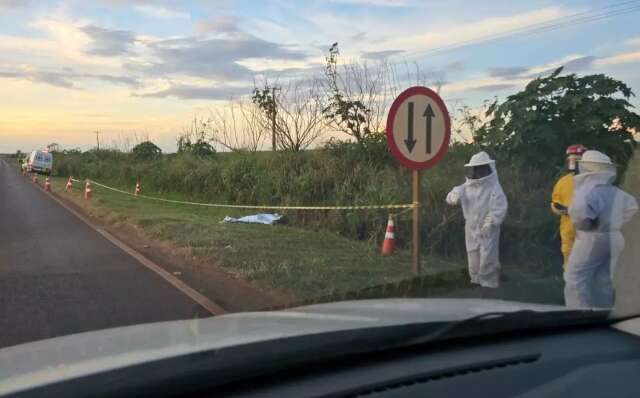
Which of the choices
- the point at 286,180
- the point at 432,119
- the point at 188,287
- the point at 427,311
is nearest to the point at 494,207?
the point at 432,119

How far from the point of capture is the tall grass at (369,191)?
1091 cm

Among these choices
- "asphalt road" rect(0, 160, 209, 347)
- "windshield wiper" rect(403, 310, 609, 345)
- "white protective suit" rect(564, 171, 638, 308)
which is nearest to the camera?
"windshield wiper" rect(403, 310, 609, 345)

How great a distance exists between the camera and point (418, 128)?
7.67m

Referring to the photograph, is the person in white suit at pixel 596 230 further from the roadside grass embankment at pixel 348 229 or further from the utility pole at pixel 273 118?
the utility pole at pixel 273 118

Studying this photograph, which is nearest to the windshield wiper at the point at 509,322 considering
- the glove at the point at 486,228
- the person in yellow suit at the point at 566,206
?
the person in yellow suit at the point at 566,206

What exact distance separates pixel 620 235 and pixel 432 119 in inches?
97.6

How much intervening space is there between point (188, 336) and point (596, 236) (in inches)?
183

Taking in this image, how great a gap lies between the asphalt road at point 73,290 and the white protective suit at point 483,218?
314 centimetres

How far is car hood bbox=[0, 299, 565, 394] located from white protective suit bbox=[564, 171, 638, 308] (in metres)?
3.15

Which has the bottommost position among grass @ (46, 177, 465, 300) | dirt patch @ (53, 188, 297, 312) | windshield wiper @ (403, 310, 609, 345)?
dirt patch @ (53, 188, 297, 312)

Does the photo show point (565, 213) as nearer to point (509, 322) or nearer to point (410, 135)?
point (410, 135)

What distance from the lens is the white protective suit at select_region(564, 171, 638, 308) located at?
600 cm

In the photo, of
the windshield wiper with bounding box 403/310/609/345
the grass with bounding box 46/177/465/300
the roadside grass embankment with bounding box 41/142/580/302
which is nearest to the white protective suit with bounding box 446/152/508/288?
the roadside grass embankment with bounding box 41/142/580/302

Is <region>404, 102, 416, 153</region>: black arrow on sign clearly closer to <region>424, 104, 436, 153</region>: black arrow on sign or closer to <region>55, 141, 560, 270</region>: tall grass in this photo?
<region>424, 104, 436, 153</region>: black arrow on sign
